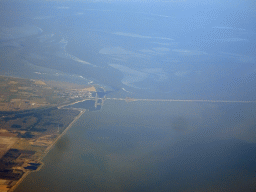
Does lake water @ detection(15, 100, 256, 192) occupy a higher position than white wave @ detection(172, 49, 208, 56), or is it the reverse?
white wave @ detection(172, 49, 208, 56)

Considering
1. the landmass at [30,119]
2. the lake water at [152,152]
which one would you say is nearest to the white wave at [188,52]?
the lake water at [152,152]

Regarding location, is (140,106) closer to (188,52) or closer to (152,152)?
(152,152)

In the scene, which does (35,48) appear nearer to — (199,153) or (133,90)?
(133,90)

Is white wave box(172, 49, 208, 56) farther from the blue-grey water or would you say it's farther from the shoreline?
the shoreline

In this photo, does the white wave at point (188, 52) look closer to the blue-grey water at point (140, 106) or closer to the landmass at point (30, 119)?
the blue-grey water at point (140, 106)

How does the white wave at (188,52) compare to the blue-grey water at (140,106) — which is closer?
the blue-grey water at (140,106)

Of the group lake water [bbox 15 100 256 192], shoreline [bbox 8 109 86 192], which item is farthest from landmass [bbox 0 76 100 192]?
lake water [bbox 15 100 256 192]

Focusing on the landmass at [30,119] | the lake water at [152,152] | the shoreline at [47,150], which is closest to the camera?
the shoreline at [47,150]
